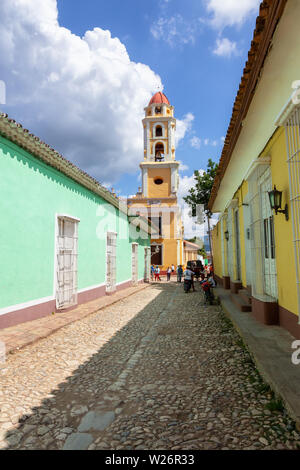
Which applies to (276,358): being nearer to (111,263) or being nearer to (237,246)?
(237,246)

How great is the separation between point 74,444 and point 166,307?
21.1 feet

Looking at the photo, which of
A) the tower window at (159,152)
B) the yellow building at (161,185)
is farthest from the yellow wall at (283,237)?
the tower window at (159,152)

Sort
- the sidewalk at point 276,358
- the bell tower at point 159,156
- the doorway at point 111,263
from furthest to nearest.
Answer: the bell tower at point 159,156
the doorway at point 111,263
the sidewalk at point 276,358

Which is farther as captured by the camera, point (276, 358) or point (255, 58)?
point (276, 358)

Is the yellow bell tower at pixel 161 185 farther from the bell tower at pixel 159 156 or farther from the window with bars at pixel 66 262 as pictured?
the window with bars at pixel 66 262

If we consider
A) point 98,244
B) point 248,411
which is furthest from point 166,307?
point 248,411

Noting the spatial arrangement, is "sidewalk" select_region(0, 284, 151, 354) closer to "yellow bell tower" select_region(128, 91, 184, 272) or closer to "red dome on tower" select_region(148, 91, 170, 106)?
"yellow bell tower" select_region(128, 91, 184, 272)

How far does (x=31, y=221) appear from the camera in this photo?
5.73m

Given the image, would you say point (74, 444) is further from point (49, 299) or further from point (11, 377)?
point (49, 299)

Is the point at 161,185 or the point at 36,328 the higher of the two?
the point at 161,185

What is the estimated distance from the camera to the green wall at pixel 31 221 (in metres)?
5.04

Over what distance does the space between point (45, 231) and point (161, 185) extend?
→ 65.8 feet

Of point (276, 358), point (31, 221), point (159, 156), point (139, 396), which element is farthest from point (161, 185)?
point (139, 396)

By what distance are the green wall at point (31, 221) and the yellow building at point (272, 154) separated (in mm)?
3752
